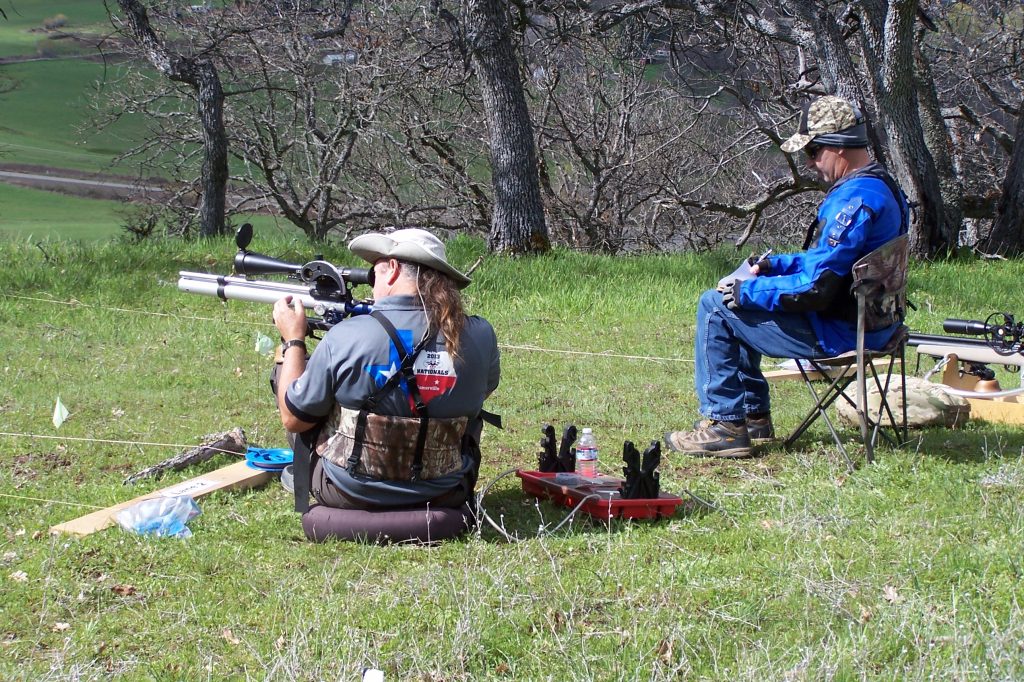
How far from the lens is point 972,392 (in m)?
7.18

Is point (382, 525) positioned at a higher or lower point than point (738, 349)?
lower

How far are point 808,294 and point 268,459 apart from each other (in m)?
2.78

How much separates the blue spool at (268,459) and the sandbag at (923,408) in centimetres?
325

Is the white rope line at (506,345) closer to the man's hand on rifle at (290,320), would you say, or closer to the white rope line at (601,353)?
the white rope line at (601,353)

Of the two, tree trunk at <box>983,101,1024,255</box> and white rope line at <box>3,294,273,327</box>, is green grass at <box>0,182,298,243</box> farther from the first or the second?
tree trunk at <box>983,101,1024,255</box>

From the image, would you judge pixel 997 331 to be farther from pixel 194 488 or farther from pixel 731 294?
pixel 194 488

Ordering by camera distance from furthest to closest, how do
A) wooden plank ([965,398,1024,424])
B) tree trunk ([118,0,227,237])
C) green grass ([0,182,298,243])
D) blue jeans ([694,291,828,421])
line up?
green grass ([0,182,298,243]) < tree trunk ([118,0,227,237]) < wooden plank ([965,398,1024,424]) < blue jeans ([694,291,828,421])

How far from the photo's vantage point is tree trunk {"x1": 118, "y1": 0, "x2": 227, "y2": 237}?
13.3m

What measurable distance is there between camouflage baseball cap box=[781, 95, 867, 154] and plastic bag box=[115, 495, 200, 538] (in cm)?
333

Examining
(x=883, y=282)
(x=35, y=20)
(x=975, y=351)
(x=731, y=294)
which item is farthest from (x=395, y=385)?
(x=35, y=20)

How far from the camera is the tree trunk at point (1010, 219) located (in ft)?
46.8

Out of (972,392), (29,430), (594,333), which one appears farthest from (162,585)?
(594,333)

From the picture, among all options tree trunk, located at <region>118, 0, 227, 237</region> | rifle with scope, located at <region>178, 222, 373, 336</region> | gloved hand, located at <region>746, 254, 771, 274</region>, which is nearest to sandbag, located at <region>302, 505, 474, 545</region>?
rifle with scope, located at <region>178, 222, 373, 336</region>

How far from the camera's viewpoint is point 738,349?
5.94 m
